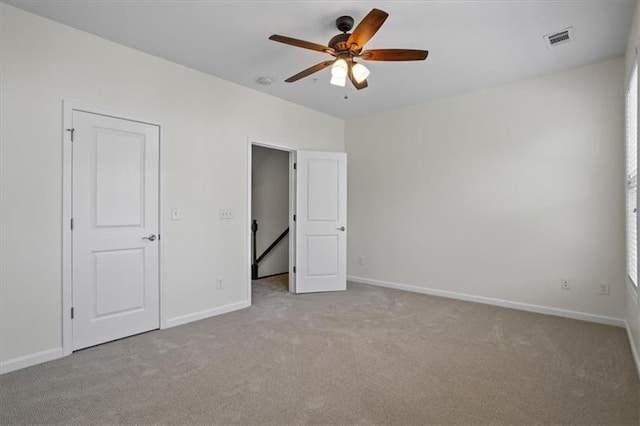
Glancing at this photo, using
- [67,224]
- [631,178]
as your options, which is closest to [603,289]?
[631,178]

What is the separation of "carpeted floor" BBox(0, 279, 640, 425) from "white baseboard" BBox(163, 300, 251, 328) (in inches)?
4.8

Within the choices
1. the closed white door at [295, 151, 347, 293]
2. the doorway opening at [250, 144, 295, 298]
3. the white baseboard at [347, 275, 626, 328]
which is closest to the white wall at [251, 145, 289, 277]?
the doorway opening at [250, 144, 295, 298]

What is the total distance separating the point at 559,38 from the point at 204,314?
14.5ft

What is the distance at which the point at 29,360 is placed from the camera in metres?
2.55

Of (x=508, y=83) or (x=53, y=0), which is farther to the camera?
(x=508, y=83)

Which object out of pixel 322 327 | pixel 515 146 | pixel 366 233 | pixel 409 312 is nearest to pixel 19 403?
pixel 322 327

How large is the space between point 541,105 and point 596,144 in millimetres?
700

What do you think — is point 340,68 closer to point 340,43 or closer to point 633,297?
point 340,43

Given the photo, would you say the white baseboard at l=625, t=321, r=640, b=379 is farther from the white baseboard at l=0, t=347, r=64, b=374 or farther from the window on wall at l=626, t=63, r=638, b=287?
the white baseboard at l=0, t=347, r=64, b=374

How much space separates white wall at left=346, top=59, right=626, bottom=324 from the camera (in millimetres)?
3461

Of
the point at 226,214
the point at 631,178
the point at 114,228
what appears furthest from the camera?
the point at 226,214

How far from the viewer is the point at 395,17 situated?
262 cm

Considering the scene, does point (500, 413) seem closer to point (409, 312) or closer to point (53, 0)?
point (409, 312)

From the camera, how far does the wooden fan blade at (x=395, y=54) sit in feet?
8.07
